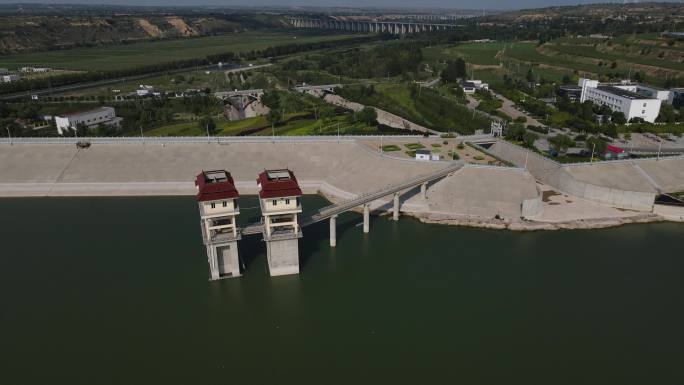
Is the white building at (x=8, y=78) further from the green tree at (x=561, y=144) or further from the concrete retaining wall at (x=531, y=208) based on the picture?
the concrete retaining wall at (x=531, y=208)

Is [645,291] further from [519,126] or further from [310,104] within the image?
[310,104]

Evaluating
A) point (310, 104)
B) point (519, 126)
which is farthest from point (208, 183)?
point (310, 104)

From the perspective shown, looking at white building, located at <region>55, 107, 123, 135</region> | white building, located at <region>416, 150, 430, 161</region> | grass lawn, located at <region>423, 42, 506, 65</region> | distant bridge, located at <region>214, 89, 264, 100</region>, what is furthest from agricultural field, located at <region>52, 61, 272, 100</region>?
white building, located at <region>416, 150, 430, 161</region>

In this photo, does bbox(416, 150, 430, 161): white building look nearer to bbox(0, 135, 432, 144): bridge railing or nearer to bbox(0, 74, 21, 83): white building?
bbox(0, 135, 432, 144): bridge railing

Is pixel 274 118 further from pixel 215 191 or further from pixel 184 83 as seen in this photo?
pixel 184 83

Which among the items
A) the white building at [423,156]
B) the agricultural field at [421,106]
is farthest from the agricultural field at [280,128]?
the white building at [423,156]

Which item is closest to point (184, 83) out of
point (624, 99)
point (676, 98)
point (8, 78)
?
point (8, 78)
